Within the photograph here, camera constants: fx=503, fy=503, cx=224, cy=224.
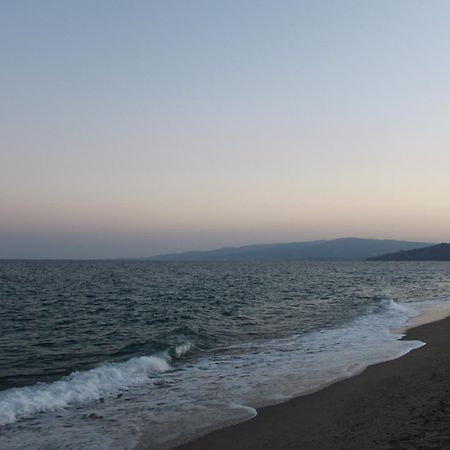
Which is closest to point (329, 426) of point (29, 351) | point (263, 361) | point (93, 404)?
point (93, 404)

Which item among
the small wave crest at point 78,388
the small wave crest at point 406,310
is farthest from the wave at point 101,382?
the small wave crest at point 406,310

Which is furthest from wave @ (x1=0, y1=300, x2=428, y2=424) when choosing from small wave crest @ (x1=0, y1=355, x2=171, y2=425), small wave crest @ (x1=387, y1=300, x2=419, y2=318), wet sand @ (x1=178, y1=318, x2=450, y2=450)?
small wave crest @ (x1=387, y1=300, x2=419, y2=318)

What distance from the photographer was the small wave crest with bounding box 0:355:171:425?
36.0ft

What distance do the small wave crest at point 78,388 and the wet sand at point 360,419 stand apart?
416cm

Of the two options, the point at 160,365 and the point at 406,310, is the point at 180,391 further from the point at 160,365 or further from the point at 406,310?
the point at 406,310

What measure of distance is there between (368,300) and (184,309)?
15871 millimetres

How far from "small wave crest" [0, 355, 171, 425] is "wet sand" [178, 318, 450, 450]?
4155mm

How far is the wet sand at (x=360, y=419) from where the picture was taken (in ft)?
27.1

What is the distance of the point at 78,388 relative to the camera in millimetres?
12508

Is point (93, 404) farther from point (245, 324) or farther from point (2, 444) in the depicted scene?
point (245, 324)

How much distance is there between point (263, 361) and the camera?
16.0 metres

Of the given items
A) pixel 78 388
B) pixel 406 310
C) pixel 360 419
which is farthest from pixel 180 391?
pixel 406 310

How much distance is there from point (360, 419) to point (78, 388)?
6873 mm

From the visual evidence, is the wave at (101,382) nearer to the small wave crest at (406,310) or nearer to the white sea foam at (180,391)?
the white sea foam at (180,391)
